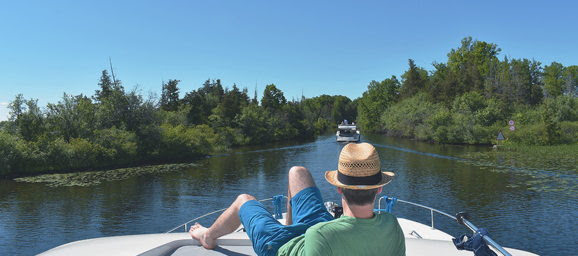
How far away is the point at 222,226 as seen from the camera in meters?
3.42

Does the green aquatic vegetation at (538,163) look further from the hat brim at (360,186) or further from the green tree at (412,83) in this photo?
the green tree at (412,83)

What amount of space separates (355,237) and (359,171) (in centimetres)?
37

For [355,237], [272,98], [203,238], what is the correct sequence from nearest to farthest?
[355,237] → [203,238] → [272,98]

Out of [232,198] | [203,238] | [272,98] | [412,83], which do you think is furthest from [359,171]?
[412,83]

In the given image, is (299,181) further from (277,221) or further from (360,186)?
(360,186)

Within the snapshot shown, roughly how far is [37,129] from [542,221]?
118 feet

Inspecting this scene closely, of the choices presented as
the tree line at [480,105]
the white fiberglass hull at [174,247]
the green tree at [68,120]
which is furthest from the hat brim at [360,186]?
the tree line at [480,105]

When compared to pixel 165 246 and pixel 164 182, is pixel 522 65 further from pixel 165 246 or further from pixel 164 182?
pixel 165 246

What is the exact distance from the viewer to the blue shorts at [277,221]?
2686 mm

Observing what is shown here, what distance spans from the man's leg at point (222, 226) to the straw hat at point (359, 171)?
3.85 ft

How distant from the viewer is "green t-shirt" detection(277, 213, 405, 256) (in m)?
2.08

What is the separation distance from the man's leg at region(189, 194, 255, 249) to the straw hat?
1.17 meters

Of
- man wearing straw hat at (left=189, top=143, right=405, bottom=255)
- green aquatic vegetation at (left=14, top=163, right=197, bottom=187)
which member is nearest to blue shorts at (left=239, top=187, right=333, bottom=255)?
man wearing straw hat at (left=189, top=143, right=405, bottom=255)

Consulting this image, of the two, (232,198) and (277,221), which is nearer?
(277,221)
